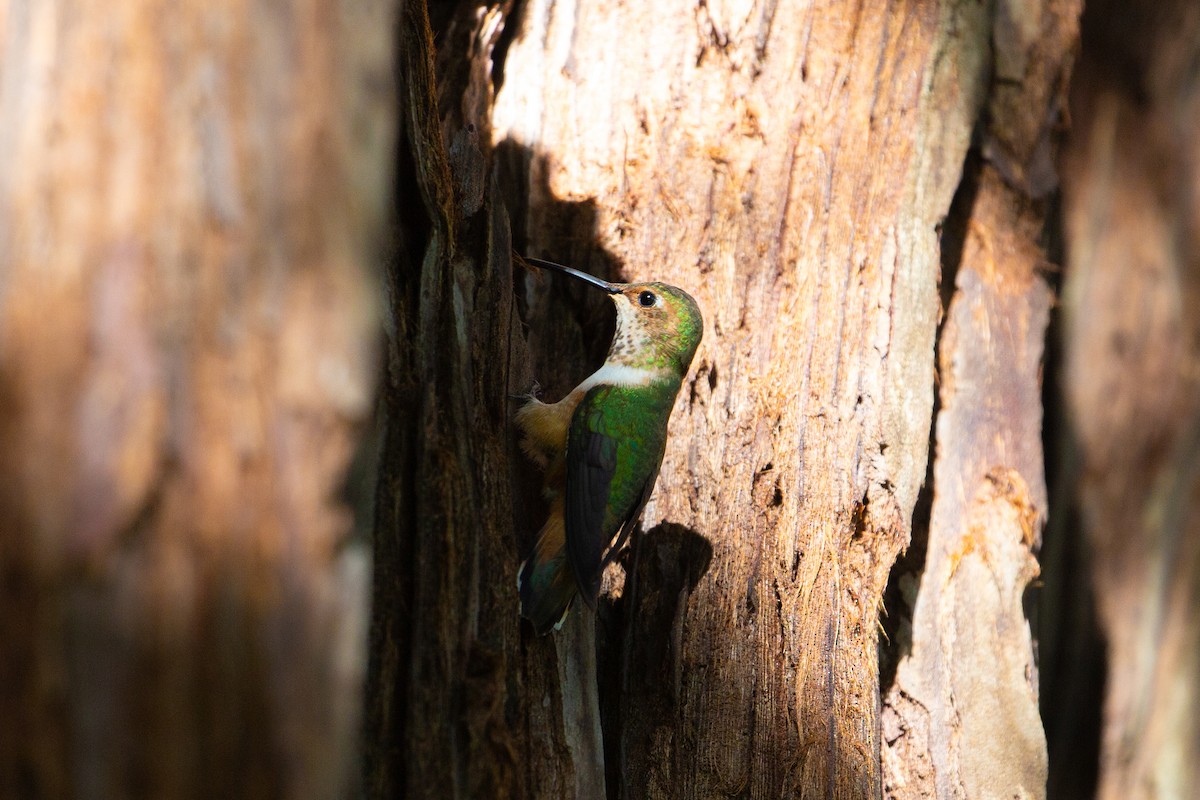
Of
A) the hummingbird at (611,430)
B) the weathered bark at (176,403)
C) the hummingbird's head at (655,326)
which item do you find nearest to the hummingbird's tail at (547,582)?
the hummingbird at (611,430)

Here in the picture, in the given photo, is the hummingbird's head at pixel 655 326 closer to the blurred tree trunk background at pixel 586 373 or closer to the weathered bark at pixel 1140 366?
the blurred tree trunk background at pixel 586 373

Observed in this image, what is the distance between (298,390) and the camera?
148 centimetres

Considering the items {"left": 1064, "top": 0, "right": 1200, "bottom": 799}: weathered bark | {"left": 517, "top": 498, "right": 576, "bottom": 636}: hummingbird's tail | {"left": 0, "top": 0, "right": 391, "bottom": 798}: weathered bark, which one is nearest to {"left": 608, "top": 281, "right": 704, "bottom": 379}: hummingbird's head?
{"left": 517, "top": 498, "right": 576, "bottom": 636}: hummingbird's tail

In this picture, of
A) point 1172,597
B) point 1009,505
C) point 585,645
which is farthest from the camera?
point 1172,597

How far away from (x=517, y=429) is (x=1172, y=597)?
250cm

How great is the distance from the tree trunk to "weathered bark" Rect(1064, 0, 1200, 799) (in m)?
0.64

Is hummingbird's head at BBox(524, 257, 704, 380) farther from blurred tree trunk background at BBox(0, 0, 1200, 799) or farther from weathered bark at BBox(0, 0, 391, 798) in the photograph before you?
weathered bark at BBox(0, 0, 391, 798)

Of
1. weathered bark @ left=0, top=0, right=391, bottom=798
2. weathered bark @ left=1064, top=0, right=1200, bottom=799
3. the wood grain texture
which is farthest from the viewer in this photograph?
weathered bark @ left=1064, top=0, right=1200, bottom=799

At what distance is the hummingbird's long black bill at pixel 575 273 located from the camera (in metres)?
3.00

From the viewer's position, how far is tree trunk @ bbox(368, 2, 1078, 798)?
214 centimetres

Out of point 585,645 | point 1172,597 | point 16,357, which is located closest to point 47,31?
point 16,357

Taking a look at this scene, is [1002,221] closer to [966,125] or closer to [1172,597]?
[966,125]

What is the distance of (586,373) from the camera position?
10.9 feet

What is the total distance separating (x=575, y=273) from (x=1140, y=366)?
2279 mm
